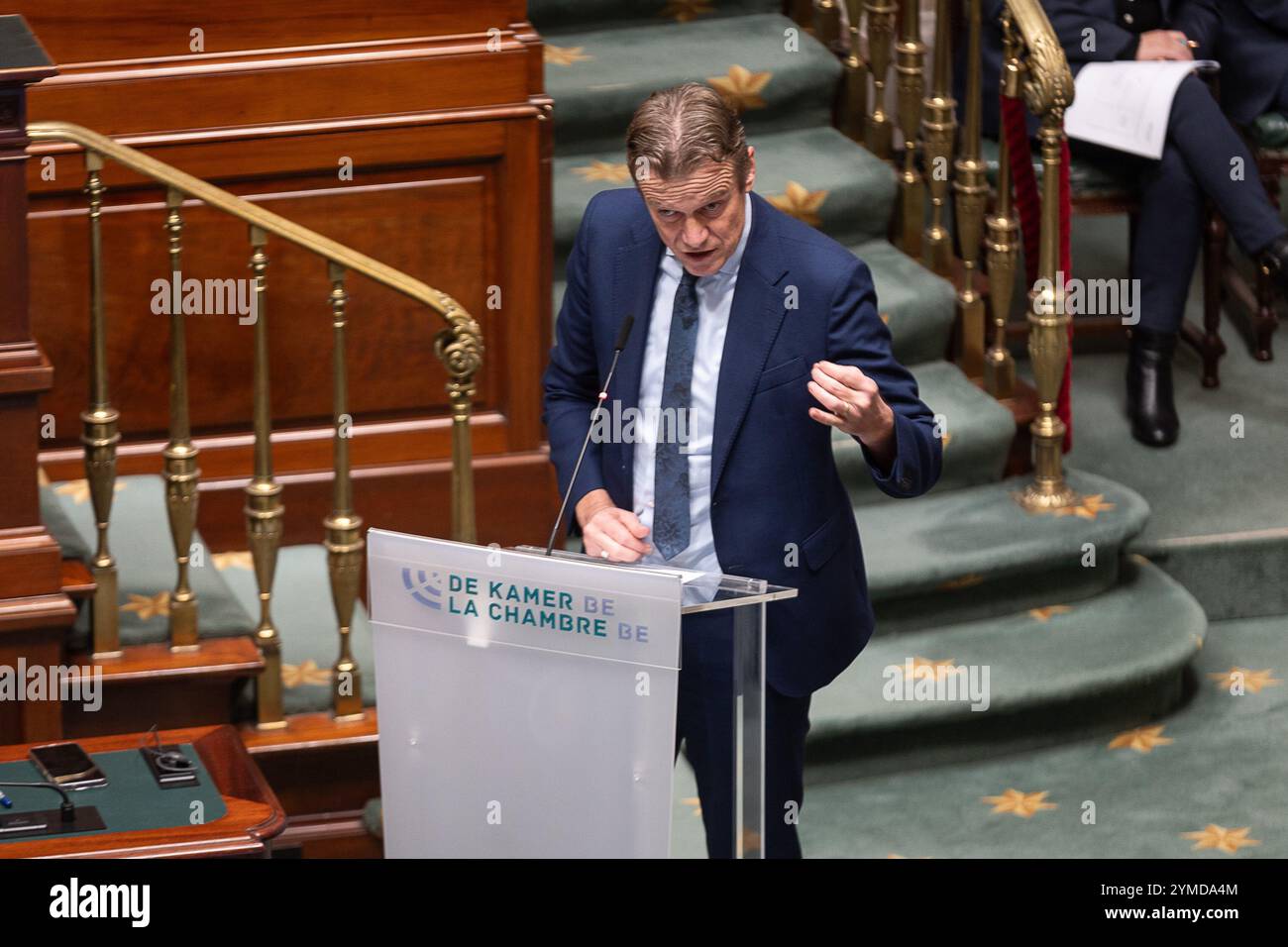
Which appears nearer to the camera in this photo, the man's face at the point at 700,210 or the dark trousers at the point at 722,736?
the man's face at the point at 700,210

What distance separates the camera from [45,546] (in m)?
3.80

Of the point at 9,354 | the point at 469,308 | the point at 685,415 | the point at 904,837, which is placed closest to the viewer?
the point at 685,415

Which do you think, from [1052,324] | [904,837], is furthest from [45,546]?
[1052,324]

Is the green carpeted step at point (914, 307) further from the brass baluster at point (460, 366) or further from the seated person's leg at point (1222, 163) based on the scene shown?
the brass baluster at point (460, 366)

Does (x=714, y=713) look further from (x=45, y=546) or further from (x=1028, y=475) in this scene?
(x=1028, y=475)

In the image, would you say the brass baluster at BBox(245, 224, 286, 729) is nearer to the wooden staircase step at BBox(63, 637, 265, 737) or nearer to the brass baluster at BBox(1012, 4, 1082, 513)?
the wooden staircase step at BBox(63, 637, 265, 737)

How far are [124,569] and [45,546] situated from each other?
0.61 metres

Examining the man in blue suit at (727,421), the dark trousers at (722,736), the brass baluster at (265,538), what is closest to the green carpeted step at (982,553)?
the brass baluster at (265,538)

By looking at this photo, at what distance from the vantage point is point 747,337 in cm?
312

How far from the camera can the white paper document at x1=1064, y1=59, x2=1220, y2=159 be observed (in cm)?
556

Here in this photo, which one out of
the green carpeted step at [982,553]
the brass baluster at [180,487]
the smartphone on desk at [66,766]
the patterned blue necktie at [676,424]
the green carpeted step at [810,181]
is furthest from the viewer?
the green carpeted step at [810,181]

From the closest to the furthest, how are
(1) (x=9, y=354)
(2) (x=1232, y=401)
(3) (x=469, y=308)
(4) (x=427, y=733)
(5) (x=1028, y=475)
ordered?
(4) (x=427, y=733)
(1) (x=9, y=354)
(3) (x=469, y=308)
(5) (x=1028, y=475)
(2) (x=1232, y=401)

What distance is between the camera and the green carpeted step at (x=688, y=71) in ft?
18.4
